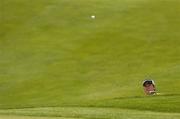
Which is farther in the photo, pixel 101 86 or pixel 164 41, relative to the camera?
pixel 164 41

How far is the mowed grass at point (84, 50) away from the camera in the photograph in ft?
86.8

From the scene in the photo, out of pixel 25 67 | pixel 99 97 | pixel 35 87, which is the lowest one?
pixel 99 97

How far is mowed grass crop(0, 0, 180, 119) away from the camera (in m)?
26.5

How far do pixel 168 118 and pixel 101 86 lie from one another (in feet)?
43.7

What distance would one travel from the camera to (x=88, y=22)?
120 ft

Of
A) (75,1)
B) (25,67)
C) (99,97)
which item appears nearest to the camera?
(99,97)

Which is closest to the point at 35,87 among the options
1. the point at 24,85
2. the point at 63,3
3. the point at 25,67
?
the point at 24,85

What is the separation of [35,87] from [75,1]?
14.4 m

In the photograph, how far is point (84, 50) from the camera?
3234 centimetres

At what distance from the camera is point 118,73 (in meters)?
28.5

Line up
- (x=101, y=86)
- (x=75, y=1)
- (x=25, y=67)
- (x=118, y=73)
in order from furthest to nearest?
(x=75, y=1) → (x=25, y=67) → (x=118, y=73) → (x=101, y=86)

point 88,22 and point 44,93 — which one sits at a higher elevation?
point 88,22

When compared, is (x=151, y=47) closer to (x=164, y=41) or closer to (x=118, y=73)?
(x=164, y=41)

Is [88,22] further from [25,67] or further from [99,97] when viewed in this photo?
[99,97]
